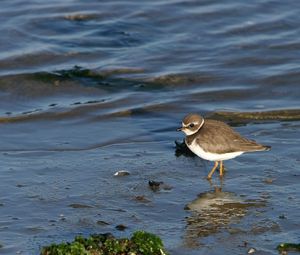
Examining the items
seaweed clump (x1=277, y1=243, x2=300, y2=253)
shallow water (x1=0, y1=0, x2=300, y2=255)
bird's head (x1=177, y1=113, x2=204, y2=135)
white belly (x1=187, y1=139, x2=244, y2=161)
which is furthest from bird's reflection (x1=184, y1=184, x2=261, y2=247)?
bird's head (x1=177, y1=113, x2=204, y2=135)

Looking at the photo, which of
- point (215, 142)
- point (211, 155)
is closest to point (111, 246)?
point (211, 155)

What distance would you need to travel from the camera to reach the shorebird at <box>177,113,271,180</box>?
28.3 ft

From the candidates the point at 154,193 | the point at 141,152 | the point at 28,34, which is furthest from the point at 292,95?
the point at 28,34

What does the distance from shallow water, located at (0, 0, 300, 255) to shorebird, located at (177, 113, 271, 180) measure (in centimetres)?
22

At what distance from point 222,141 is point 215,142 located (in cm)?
7

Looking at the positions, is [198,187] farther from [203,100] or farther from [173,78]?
[173,78]

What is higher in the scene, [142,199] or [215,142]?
[215,142]

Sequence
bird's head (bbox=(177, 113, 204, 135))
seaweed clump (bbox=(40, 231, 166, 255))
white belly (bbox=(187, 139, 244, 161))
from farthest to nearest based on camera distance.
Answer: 1. bird's head (bbox=(177, 113, 204, 135))
2. white belly (bbox=(187, 139, 244, 161))
3. seaweed clump (bbox=(40, 231, 166, 255))

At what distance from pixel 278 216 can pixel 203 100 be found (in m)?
4.34

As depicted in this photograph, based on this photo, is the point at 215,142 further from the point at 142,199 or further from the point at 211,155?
the point at 142,199

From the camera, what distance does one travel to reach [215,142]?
870cm

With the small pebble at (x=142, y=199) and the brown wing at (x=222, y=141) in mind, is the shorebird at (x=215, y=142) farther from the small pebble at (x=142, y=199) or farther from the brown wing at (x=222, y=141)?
the small pebble at (x=142, y=199)

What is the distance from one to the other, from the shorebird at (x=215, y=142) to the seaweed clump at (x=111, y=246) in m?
2.18

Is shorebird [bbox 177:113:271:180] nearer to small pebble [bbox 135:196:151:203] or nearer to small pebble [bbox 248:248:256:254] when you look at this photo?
small pebble [bbox 135:196:151:203]
